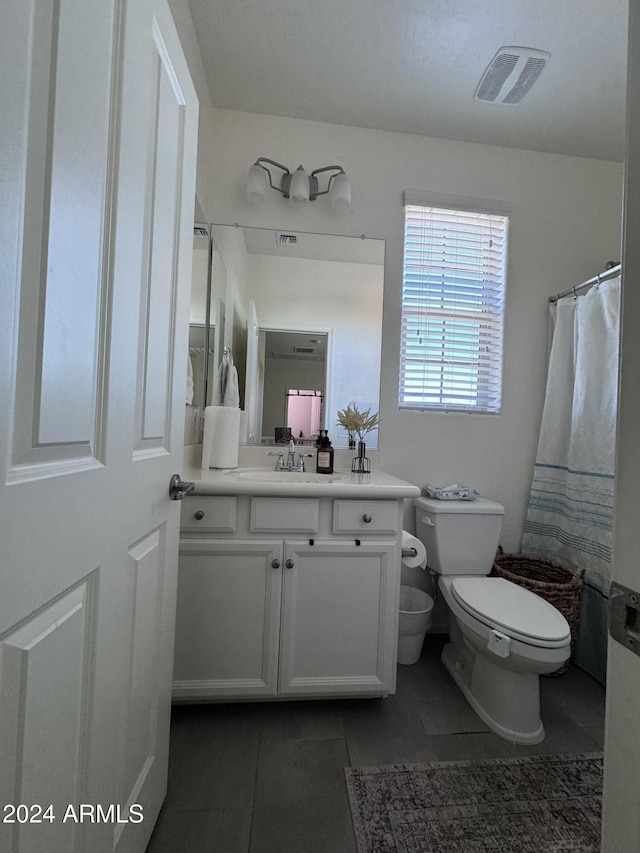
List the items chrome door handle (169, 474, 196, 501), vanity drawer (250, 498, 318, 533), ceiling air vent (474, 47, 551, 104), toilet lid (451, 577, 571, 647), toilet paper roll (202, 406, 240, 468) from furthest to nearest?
1. toilet paper roll (202, 406, 240, 468)
2. ceiling air vent (474, 47, 551, 104)
3. vanity drawer (250, 498, 318, 533)
4. toilet lid (451, 577, 571, 647)
5. chrome door handle (169, 474, 196, 501)

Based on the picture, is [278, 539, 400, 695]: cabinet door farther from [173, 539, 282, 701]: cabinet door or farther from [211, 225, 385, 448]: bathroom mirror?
[211, 225, 385, 448]: bathroom mirror

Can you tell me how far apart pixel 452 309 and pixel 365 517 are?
1289 mm

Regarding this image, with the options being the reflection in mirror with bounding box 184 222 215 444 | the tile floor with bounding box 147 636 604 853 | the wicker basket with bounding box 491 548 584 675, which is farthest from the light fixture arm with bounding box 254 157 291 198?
the tile floor with bounding box 147 636 604 853

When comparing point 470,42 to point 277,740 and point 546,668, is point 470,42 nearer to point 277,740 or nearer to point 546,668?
point 546,668

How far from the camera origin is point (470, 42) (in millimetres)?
1475

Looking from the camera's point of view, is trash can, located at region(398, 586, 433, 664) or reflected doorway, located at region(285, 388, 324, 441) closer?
trash can, located at region(398, 586, 433, 664)

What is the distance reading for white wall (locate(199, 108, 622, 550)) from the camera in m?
1.88

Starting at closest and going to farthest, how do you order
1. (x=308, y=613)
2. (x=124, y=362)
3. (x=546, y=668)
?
(x=124, y=362) < (x=546, y=668) < (x=308, y=613)

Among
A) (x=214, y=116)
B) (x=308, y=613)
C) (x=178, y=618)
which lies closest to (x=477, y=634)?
(x=308, y=613)

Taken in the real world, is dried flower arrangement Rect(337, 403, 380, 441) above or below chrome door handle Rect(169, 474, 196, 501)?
above

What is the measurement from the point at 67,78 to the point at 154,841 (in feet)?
5.25

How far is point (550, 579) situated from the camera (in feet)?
6.16

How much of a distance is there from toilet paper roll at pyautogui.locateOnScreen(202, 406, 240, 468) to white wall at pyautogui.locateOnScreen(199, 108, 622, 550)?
0.78 metres

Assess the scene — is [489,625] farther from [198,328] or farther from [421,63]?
[421,63]
